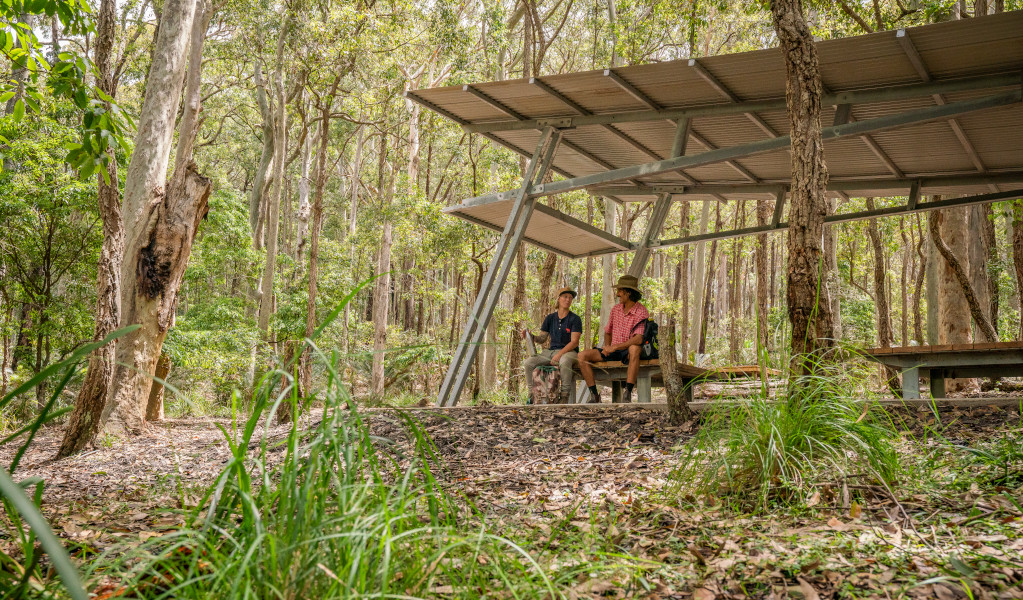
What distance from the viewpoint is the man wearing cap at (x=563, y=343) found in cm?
814

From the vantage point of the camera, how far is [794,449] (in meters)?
3.08

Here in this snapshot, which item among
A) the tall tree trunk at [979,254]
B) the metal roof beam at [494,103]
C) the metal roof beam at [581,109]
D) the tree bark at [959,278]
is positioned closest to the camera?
the metal roof beam at [581,109]

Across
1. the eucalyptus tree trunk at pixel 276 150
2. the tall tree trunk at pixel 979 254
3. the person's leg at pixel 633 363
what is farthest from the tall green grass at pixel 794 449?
the eucalyptus tree trunk at pixel 276 150

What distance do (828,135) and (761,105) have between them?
101 cm

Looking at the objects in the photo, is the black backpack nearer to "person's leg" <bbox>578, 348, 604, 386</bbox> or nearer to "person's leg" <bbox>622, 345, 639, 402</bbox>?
"person's leg" <bbox>622, 345, 639, 402</bbox>

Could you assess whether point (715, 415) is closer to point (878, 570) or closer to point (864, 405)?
point (864, 405)

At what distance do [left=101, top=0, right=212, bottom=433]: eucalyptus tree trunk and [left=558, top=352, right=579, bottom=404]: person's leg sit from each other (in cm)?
426

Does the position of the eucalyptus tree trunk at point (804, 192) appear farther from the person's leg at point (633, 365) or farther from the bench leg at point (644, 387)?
the bench leg at point (644, 387)

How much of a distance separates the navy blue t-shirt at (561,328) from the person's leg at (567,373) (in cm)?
25

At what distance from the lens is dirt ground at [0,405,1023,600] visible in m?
2.16

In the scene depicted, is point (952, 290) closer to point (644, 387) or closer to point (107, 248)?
point (644, 387)

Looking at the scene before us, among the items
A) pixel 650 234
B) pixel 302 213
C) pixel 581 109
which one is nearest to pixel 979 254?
pixel 650 234

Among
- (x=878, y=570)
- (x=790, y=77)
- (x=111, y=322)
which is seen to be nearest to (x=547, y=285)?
(x=111, y=322)

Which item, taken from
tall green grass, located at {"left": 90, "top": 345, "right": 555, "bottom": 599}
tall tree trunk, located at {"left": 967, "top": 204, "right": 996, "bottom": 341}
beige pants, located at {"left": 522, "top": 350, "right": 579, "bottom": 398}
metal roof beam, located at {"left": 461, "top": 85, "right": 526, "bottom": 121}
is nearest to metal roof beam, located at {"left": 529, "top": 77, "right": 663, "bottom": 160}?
metal roof beam, located at {"left": 461, "top": 85, "right": 526, "bottom": 121}
